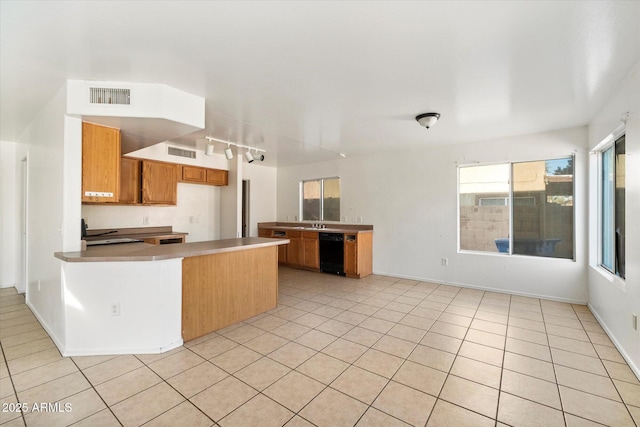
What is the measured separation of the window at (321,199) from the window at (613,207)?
164 inches

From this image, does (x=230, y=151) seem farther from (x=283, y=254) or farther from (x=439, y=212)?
(x=439, y=212)

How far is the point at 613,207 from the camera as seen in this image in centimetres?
306

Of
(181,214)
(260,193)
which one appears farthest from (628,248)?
(260,193)

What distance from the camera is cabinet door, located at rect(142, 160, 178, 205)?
14.9ft

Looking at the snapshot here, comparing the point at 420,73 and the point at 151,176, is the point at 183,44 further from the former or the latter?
the point at 151,176

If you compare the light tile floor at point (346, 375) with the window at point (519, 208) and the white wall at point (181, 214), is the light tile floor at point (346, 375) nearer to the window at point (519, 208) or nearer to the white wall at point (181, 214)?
the window at point (519, 208)

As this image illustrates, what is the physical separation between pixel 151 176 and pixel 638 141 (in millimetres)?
5794

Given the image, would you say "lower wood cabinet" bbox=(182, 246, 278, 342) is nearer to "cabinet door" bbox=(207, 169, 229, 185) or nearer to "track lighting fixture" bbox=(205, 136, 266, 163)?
"track lighting fixture" bbox=(205, 136, 266, 163)

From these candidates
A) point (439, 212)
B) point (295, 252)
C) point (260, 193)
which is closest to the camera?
point (439, 212)

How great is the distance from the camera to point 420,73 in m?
2.30

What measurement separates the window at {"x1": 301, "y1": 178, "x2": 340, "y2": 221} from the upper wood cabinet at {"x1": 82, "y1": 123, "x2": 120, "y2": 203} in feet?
14.0

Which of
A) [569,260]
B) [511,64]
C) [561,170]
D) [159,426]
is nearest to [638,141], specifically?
[511,64]

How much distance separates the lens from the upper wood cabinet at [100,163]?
2637 mm

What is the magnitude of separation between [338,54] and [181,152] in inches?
158
